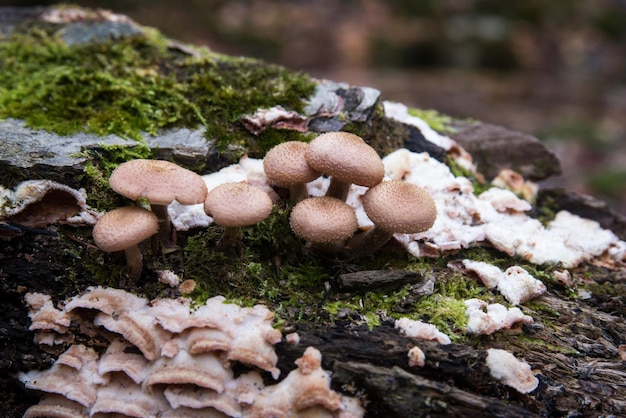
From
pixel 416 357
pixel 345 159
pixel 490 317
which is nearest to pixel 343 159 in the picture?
pixel 345 159

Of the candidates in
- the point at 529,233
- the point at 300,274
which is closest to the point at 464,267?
the point at 529,233

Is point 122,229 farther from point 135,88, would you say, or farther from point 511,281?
point 511,281

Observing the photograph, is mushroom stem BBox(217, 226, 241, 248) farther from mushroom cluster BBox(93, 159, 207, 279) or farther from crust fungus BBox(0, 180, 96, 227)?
crust fungus BBox(0, 180, 96, 227)

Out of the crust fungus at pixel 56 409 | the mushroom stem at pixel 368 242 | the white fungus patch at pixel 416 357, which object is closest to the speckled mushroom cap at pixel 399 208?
the mushroom stem at pixel 368 242

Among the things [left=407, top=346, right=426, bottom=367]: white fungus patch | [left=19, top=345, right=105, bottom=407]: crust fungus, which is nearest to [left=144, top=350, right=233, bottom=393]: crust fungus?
[left=19, top=345, right=105, bottom=407]: crust fungus

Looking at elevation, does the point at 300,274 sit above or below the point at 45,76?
below

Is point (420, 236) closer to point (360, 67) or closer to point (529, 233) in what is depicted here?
point (529, 233)
